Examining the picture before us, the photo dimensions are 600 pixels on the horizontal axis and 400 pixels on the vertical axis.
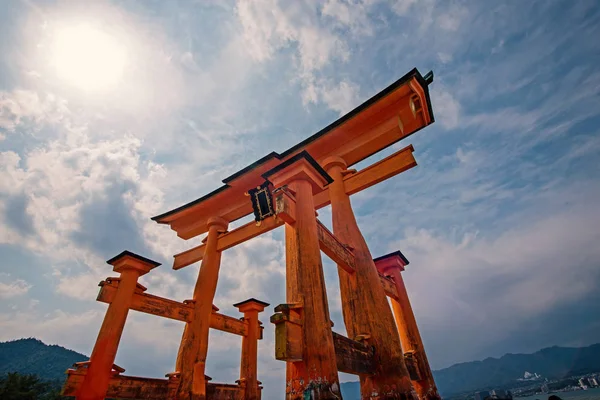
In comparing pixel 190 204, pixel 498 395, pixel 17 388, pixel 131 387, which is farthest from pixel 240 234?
pixel 17 388

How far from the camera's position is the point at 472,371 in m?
142

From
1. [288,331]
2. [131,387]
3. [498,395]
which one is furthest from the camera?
[131,387]

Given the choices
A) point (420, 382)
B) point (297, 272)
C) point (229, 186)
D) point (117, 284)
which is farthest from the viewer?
point (229, 186)

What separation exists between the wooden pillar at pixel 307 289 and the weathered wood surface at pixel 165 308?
18.6ft

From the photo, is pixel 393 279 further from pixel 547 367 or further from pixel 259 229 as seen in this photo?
pixel 547 367

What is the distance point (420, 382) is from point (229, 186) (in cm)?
803

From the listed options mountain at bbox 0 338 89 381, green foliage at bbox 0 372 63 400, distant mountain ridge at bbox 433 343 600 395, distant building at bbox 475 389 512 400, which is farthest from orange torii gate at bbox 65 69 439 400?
distant mountain ridge at bbox 433 343 600 395

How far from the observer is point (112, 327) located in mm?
6996

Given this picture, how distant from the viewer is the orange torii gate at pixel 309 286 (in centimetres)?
380

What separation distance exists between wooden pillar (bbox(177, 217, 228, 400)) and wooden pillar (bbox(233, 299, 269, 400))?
5.26 ft

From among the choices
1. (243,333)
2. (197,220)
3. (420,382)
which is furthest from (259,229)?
(420,382)

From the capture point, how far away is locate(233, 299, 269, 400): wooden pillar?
9016 mm

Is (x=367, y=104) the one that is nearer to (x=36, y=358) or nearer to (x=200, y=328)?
(x=200, y=328)

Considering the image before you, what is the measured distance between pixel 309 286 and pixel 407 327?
5270mm
